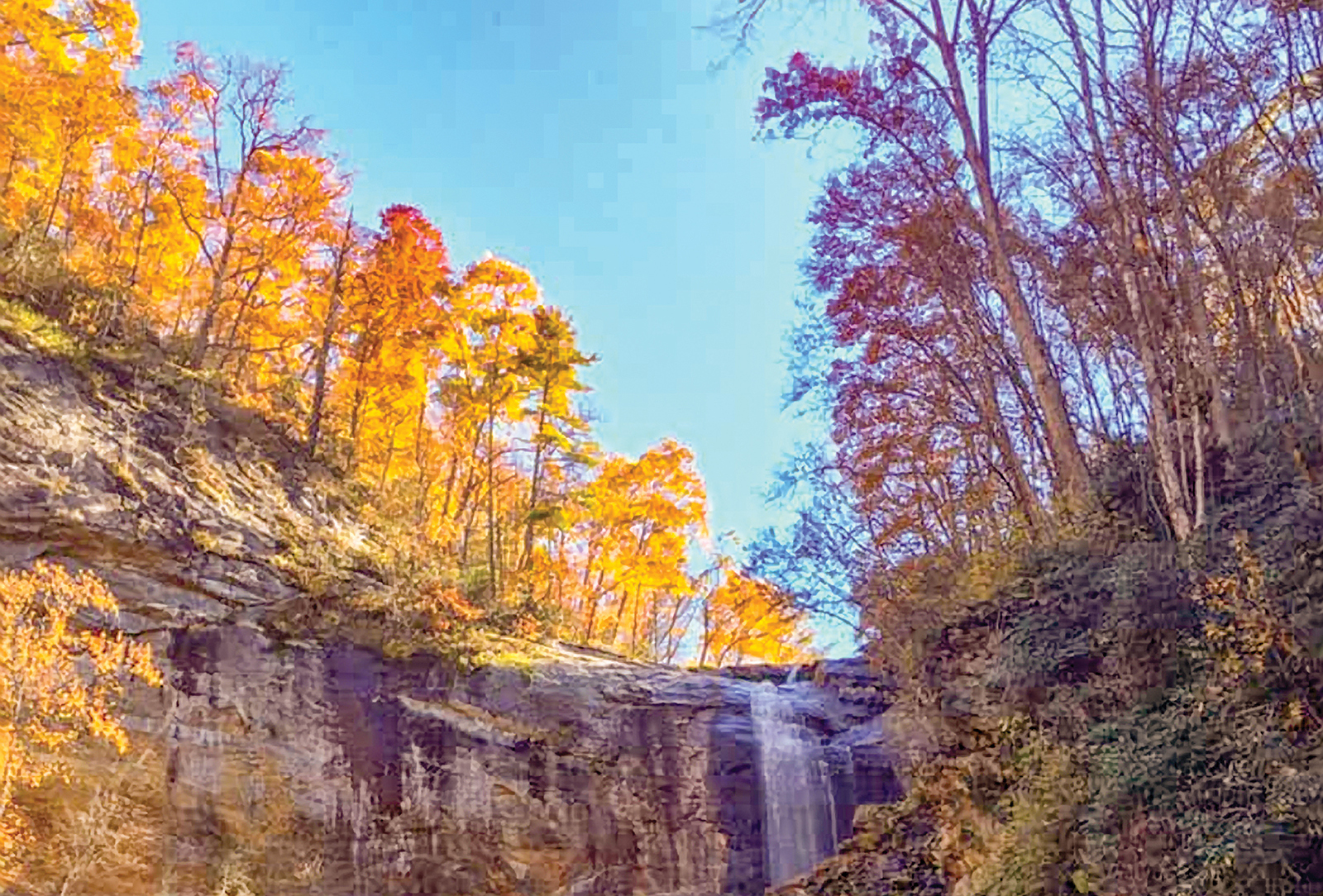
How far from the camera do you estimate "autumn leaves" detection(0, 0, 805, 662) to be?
14836 mm

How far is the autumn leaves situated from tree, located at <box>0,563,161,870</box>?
13.1ft

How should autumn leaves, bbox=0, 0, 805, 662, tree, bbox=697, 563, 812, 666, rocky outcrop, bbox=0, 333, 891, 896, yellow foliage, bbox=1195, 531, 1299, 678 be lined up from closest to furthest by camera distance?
1. yellow foliage, bbox=1195, 531, 1299, 678
2. rocky outcrop, bbox=0, 333, 891, 896
3. autumn leaves, bbox=0, 0, 805, 662
4. tree, bbox=697, 563, 812, 666

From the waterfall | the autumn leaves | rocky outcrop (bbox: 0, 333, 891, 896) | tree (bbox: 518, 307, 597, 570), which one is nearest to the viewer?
rocky outcrop (bbox: 0, 333, 891, 896)

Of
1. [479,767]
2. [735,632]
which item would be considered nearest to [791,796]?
[479,767]

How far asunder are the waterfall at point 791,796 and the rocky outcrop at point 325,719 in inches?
5.7

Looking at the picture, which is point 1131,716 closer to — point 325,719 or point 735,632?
point 325,719

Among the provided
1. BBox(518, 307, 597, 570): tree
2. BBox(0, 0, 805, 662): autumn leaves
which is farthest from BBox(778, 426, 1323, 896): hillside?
BBox(518, 307, 597, 570): tree

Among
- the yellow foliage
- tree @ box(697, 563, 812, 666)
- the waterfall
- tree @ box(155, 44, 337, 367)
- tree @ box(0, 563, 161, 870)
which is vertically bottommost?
the waterfall

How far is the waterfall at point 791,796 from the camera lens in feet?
41.3

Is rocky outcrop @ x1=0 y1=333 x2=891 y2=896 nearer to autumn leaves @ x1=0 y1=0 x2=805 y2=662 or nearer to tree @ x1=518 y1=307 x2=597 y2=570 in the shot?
autumn leaves @ x1=0 y1=0 x2=805 y2=662

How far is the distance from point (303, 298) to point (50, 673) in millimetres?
10047

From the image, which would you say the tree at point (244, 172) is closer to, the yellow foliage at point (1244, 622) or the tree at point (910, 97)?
the tree at point (910, 97)

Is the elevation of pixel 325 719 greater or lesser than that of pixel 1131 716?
greater

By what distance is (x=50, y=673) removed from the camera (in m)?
9.40
